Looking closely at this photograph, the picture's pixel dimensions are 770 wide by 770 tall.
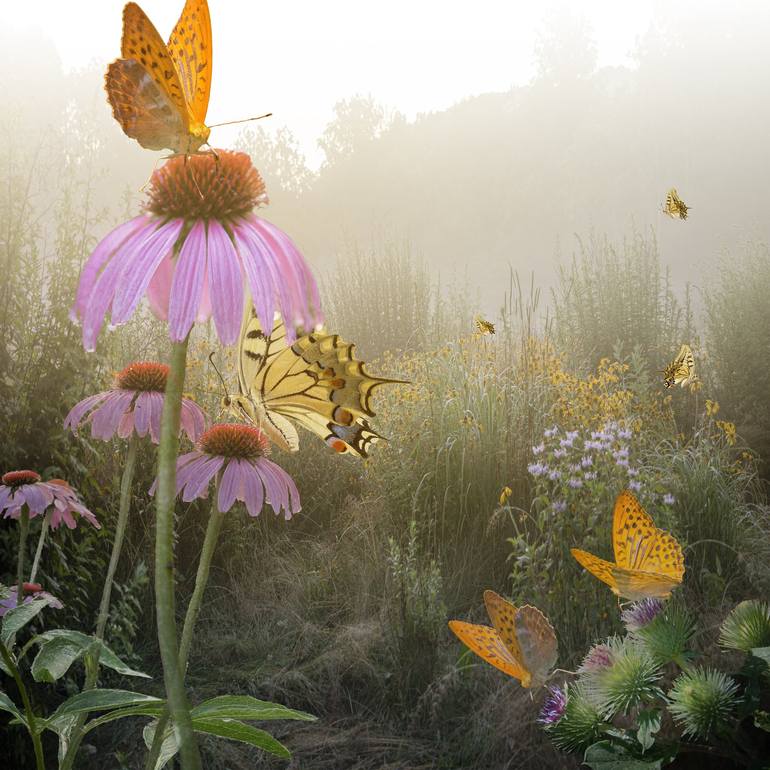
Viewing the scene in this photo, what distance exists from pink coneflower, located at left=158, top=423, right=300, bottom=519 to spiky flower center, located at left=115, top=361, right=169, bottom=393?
0.66 feet

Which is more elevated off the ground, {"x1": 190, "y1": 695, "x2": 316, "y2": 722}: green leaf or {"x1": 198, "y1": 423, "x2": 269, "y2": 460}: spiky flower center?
{"x1": 198, "y1": 423, "x2": 269, "y2": 460}: spiky flower center

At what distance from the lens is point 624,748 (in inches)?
41.4

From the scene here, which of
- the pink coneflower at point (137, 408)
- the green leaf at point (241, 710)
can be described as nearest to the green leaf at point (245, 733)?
the green leaf at point (241, 710)

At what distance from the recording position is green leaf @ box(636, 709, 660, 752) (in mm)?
1023

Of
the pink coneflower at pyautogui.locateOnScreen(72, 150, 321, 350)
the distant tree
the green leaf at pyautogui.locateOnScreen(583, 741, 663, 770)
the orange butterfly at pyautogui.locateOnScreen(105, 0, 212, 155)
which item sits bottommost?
the green leaf at pyautogui.locateOnScreen(583, 741, 663, 770)

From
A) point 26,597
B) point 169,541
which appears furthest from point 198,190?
point 26,597

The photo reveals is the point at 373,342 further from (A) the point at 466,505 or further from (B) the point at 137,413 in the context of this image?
(B) the point at 137,413

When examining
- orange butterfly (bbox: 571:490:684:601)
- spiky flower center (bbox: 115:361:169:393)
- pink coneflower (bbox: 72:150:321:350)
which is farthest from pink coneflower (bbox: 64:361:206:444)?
orange butterfly (bbox: 571:490:684:601)

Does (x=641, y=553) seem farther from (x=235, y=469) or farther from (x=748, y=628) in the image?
(x=235, y=469)

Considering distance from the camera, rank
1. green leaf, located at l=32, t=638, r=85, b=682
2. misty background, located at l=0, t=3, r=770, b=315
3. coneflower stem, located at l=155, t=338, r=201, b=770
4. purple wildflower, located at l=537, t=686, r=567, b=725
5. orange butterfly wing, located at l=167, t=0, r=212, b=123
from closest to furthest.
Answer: coneflower stem, located at l=155, t=338, r=201, b=770
orange butterfly wing, located at l=167, t=0, r=212, b=123
green leaf, located at l=32, t=638, r=85, b=682
purple wildflower, located at l=537, t=686, r=567, b=725
misty background, located at l=0, t=3, r=770, b=315

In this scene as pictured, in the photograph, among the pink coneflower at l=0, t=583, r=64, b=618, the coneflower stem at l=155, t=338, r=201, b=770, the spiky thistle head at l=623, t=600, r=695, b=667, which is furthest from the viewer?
the pink coneflower at l=0, t=583, r=64, b=618

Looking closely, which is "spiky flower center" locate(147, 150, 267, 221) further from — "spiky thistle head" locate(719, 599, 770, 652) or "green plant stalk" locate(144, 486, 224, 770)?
"spiky thistle head" locate(719, 599, 770, 652)

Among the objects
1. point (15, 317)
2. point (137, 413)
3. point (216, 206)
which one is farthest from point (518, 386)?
point (216, 206)

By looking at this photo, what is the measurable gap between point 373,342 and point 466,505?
407 cm
